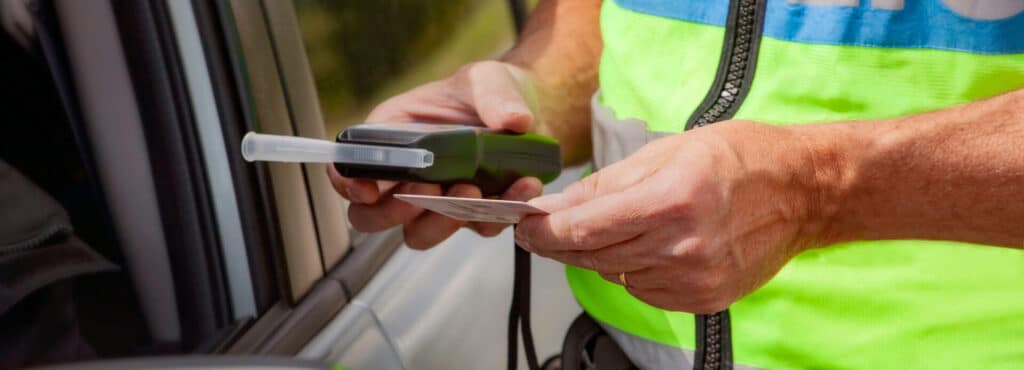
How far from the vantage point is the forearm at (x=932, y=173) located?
116cm

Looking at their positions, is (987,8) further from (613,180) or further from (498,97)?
(498,97)

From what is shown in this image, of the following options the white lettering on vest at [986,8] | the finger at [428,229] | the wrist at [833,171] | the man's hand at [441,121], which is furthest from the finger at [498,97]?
the white lettering on vest at [986,8]

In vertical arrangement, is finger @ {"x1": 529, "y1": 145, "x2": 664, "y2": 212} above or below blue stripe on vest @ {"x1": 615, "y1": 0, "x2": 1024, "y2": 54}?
below

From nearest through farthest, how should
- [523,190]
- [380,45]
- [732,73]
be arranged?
[732,73]
[523,190]
[380,45]

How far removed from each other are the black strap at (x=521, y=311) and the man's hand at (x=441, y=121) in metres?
0.05

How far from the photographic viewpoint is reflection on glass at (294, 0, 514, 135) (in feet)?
4.69

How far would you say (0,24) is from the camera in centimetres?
99

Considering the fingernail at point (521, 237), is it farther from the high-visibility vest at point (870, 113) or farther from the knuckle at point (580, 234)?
the high-visibility vest at point (870, 113)

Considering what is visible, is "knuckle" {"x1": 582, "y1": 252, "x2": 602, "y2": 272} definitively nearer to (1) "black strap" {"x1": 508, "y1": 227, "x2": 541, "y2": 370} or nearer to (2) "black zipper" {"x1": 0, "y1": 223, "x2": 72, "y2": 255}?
(1) "black strap" {"x1": 508, "y1": 227, "x2": 541, "y2": 370}

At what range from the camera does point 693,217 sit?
1.11m

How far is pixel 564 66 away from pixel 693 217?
0.71 m

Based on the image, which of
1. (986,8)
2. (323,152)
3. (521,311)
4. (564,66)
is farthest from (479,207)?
(564,66)

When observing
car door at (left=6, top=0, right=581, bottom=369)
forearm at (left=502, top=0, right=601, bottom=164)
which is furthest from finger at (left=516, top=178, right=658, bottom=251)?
forearm at (left=502, top=0, right=601, bottom=164)

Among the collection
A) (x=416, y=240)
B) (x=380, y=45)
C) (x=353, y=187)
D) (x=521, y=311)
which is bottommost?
(x=521, y=311)
